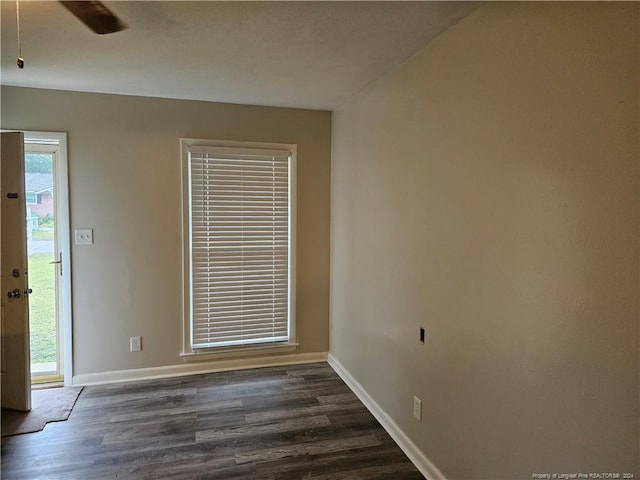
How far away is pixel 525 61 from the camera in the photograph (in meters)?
1.63

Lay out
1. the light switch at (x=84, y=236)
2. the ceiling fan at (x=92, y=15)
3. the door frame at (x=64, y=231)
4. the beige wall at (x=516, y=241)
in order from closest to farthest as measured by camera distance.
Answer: the beige wall at (x=516, y=241)
the ceiling fan at (x=92, y=15)
the door frame at (x=64, y=231)
the light switch at (x=84, y=236)

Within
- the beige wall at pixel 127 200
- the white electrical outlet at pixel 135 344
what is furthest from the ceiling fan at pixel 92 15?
the white electrical outlet at pixel 135 344

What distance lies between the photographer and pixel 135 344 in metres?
3.60

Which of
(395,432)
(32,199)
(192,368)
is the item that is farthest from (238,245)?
(395,432)

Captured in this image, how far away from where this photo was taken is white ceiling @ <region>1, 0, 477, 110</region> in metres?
1.93

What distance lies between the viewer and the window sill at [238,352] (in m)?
3.76

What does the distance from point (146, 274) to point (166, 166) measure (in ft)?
3.23

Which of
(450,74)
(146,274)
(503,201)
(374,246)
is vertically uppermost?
(450,74)

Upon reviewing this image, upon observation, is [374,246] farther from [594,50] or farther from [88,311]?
[88,311]

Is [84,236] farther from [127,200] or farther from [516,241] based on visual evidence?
[516,241]

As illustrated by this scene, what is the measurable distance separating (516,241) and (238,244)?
2664 millimetres

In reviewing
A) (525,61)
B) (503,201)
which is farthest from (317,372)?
(525,61)

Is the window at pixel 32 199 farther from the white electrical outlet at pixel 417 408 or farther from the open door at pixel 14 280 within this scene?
the white electrical outlet at pixel 417 408

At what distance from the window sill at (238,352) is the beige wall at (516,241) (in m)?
1.36
